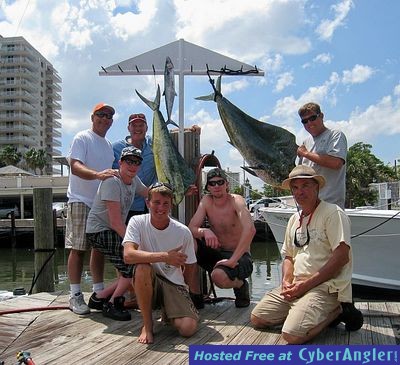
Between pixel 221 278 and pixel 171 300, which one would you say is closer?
pixel 171 300

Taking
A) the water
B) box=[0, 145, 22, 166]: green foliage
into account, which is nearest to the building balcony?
box=[0, 145, 22, 166]: green foliage

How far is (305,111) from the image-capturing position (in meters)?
3.52

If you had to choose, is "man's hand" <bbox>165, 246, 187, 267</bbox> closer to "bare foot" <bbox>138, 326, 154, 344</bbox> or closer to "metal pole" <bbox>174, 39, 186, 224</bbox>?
"bare foot" <bbox>138, 326, 154, 344</bbox>

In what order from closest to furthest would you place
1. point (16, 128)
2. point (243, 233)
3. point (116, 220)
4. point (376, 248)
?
point (116, 220)
point (243, 233)
point (376, 248)
point (16, 128)

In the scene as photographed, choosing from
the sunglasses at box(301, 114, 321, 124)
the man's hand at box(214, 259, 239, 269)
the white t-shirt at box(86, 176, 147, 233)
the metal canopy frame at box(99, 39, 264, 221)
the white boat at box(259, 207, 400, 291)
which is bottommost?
the white boat at box(259, 207, 400, 291)

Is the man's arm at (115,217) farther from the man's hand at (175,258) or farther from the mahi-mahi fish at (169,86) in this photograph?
the mahi-mahi fish at (169,86)

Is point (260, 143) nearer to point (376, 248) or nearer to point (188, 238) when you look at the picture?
point (188, 238)

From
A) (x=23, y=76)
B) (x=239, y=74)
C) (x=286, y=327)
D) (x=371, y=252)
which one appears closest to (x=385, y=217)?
(x=371, y=252)

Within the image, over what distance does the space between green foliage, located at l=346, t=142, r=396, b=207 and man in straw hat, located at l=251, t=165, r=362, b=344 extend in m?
26.8

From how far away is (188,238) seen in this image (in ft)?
11.1

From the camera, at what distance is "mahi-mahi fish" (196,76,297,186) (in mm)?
3885

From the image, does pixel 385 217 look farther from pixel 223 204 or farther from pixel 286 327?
pixel 286 327

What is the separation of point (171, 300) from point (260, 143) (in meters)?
1.51

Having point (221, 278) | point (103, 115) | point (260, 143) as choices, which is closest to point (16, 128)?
point (103, 115)
